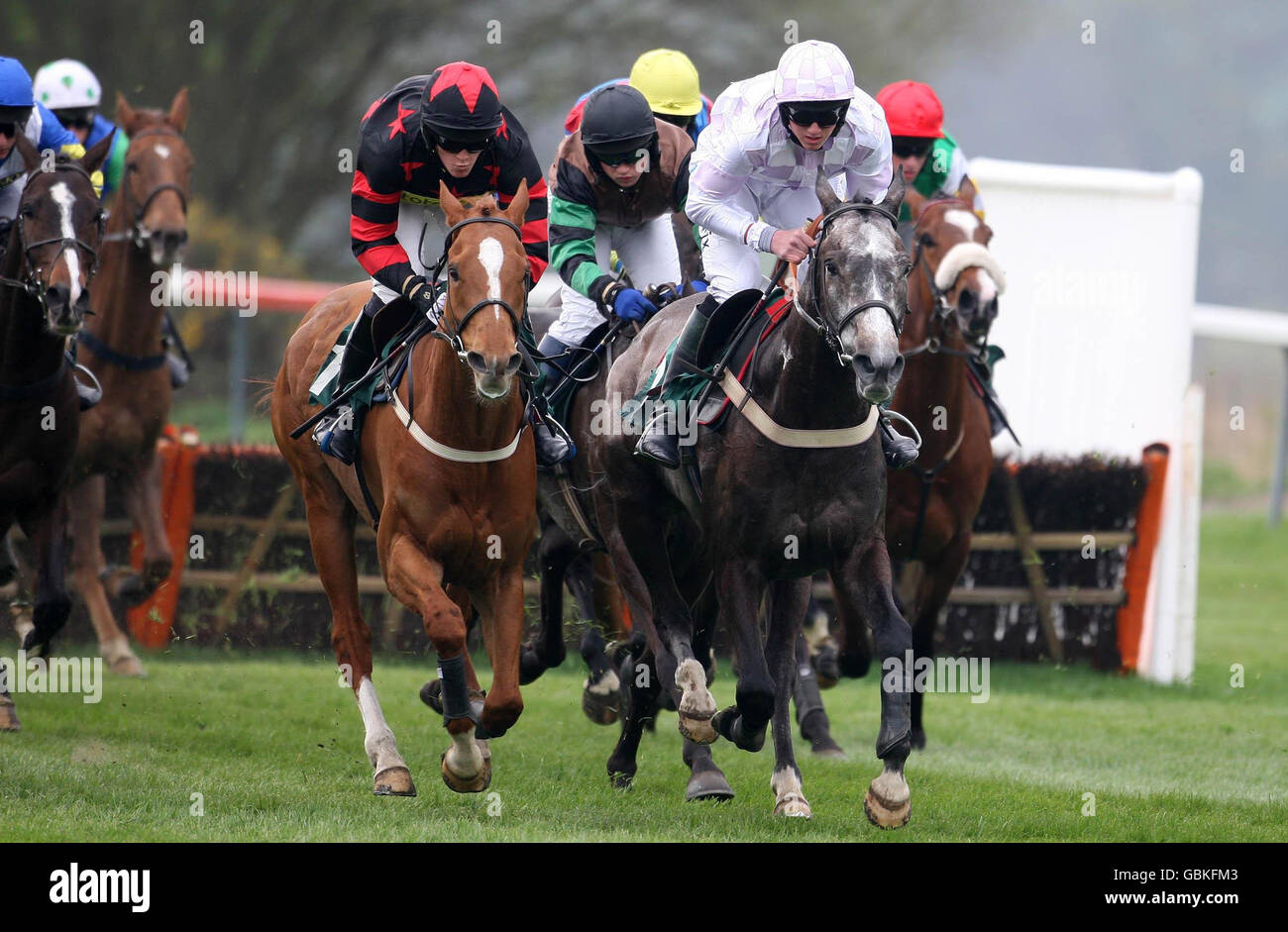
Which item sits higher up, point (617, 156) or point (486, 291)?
point (617, 156)

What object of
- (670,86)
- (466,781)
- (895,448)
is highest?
(670,86)

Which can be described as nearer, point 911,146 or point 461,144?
point 461,144

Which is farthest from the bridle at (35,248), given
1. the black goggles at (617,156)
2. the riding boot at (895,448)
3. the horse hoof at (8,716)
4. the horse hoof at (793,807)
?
the horse hoof at (793,807)

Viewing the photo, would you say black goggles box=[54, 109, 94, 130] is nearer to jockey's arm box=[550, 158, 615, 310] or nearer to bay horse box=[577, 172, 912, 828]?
jockey's arm box=[550, 158, 615, 310]

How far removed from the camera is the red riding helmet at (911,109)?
29.3ft

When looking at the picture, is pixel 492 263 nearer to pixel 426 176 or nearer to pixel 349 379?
pixel 426 176

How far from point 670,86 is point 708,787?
3.63 metres

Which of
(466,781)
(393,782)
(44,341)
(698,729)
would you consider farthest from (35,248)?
(698,729)

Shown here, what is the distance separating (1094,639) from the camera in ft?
40.9

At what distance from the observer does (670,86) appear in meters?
9.07

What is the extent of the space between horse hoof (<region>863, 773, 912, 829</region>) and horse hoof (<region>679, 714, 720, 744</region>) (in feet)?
2.55

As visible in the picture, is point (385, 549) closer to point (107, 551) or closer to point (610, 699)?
point (610, 699)
